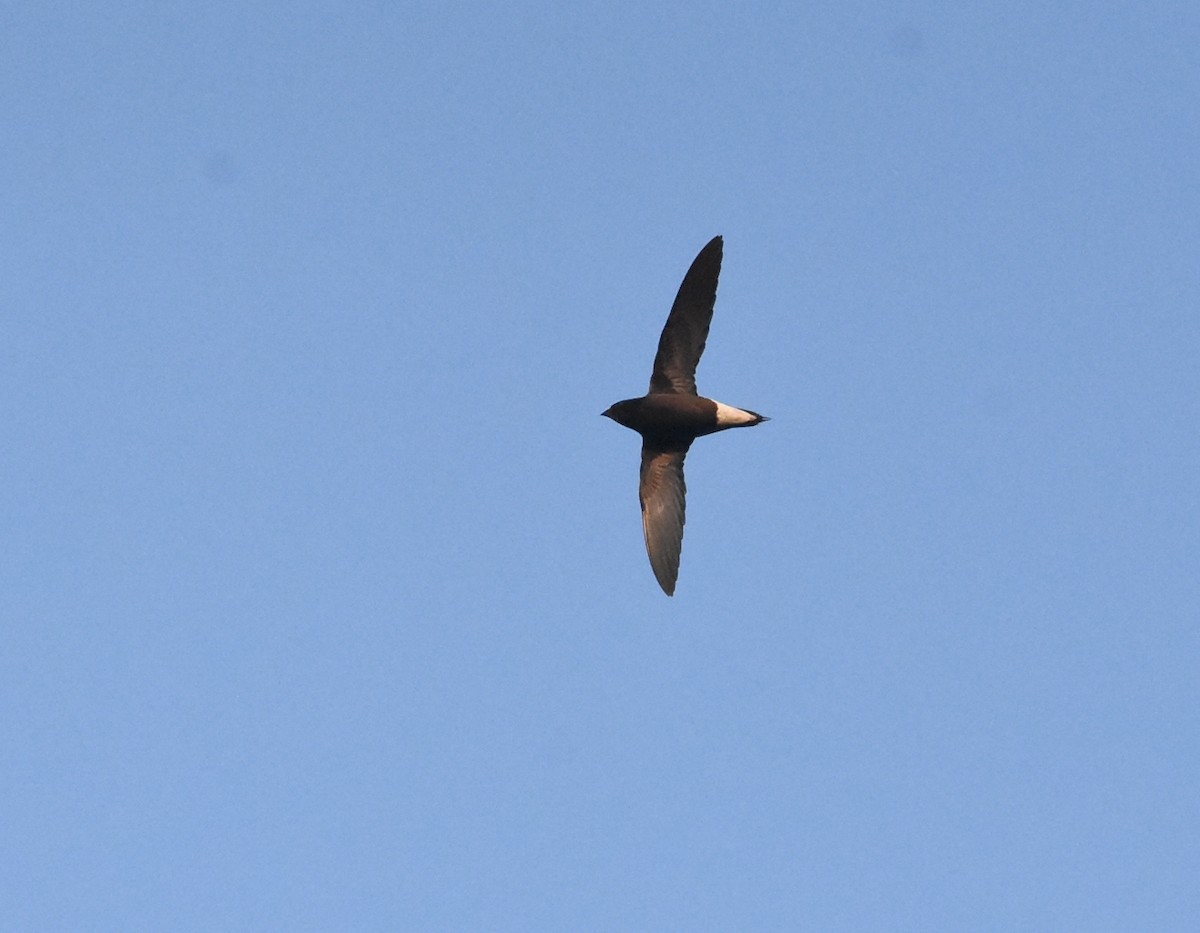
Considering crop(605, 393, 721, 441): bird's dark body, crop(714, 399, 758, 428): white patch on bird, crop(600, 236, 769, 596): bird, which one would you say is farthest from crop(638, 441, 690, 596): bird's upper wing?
crop(714, 399, 758, 428): white patch on bird

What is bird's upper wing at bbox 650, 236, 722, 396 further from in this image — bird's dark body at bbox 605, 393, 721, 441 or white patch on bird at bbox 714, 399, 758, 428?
white patch on bird at bbox 714, 399, 758, 428

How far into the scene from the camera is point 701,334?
119ft

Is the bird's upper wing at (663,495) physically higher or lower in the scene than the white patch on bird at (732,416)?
lower

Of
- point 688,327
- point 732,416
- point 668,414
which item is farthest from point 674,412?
point 688,327

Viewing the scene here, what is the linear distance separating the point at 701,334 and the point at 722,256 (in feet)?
4.20

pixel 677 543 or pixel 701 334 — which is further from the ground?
pixel 701 334

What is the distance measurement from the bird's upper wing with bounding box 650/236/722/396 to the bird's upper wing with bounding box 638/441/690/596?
4.00 ft

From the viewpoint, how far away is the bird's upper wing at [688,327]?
118 feet

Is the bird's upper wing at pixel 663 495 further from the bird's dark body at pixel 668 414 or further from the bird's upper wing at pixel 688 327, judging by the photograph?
the bird's upper wing at pixel 688 327

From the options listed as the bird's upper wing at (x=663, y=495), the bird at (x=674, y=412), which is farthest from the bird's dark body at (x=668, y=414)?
the bird's upper wing at (x=663, y=495)

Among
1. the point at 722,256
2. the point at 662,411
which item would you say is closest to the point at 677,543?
the point at 662,411

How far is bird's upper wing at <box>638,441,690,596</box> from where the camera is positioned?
3684 cm

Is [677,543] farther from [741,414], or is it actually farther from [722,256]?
[722,256]

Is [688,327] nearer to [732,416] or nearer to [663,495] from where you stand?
[732,416]
